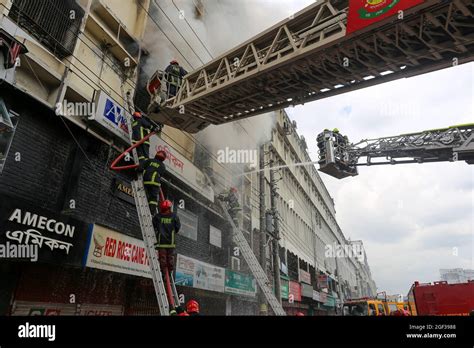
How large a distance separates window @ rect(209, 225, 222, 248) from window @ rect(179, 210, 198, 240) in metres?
1.33

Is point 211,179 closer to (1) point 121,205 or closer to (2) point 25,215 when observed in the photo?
(1) point 121,205

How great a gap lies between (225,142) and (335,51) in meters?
9.64

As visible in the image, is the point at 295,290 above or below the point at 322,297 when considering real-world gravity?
above

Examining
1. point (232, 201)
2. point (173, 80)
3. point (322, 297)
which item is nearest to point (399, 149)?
point (232, 201)

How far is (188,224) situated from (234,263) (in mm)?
4156

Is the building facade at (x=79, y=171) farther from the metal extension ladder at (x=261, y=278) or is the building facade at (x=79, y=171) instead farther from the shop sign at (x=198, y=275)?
the metal extension ladder at (x=261, y=278)

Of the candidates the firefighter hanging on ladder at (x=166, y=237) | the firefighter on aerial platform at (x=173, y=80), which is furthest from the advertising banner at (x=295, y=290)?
the firefighter hanging on ladder at (x=166, y=237)

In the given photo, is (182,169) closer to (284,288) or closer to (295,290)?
(284,288)

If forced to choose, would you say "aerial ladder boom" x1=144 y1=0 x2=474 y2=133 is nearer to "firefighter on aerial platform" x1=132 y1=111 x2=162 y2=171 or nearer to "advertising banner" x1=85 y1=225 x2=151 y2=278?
"firefighter on aerial platform" x1=132 y1=111 x2=162 y2=171

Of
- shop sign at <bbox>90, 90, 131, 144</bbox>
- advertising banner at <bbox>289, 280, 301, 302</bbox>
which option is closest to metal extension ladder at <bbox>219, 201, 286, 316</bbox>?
shop sign at <bbox>90, 90, 131, 144</bbox>

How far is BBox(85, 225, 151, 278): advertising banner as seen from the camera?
22.5ft

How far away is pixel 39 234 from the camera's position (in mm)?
5688

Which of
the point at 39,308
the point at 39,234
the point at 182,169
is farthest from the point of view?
the point at 182,169
